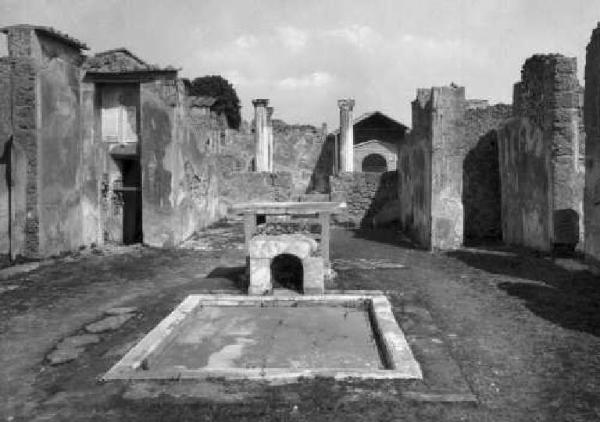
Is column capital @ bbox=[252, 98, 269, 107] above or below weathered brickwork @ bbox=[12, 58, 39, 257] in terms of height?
above

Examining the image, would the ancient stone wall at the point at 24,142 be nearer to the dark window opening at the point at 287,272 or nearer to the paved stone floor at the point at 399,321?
the paved stone floor at the point at 399,321

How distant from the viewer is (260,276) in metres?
7.61

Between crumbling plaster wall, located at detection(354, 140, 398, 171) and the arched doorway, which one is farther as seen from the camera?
the arched doorway

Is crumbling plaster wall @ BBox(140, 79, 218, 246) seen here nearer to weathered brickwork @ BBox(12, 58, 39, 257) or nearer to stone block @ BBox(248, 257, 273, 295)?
weathered brickwork @ BBox(12, 58, 39, 257)

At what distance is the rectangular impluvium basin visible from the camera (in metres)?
4.50

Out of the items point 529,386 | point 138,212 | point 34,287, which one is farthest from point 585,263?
point 138,212

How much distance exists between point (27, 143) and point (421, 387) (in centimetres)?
920

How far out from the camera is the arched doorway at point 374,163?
32719mm

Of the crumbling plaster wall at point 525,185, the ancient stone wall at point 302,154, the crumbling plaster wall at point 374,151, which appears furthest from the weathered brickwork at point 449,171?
the ancient stone wall at point 302,154

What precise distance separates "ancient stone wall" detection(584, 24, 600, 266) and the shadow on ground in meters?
0.55

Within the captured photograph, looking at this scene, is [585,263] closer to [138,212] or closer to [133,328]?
[133,328]

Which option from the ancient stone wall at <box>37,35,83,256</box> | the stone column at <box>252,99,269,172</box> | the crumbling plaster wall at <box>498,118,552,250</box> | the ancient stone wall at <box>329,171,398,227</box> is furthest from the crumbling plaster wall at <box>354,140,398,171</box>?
the ancient stone wall at <box>37,35,83,256</box>

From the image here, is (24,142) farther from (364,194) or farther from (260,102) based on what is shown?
(260,102)

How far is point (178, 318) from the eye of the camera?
20.5 feet
